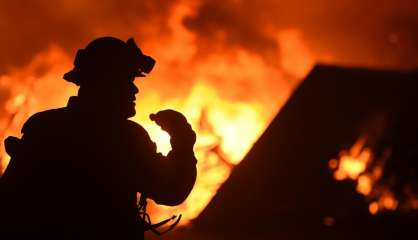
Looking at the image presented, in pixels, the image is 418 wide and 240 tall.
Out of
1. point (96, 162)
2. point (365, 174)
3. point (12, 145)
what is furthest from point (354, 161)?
point (12, 145)

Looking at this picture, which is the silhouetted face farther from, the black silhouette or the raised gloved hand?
the raised gloved hand

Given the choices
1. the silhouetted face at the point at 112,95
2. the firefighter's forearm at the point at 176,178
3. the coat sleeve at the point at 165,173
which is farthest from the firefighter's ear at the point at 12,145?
the firefighter's forearm at the point at 176,178

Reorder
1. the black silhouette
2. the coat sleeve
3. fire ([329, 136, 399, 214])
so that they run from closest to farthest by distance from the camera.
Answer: the black silhouette → the coat sleeve → fire ([329, 136, 399, 214])

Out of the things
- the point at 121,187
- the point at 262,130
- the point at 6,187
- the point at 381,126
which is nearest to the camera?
the point at 6,187

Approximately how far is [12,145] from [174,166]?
2.33ft

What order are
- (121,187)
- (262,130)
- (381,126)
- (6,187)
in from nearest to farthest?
(6,187)
(121,187)
(381,126)
(262,130)

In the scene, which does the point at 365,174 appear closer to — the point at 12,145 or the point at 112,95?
the point at 112,95

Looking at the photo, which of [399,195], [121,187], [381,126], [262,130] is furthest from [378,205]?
[121,187]

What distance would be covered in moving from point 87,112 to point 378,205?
8.32 meters

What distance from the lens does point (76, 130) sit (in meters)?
2.69

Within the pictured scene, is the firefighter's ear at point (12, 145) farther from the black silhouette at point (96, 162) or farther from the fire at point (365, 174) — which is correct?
the fire at point (365, 174)

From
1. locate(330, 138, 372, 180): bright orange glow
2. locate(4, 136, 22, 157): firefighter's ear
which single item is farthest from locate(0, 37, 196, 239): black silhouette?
locate(330, 138, 372, 180): bright orange glow

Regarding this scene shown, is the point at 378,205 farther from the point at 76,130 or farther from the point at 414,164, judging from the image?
the point at 76,130

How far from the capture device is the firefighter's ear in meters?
2.58
